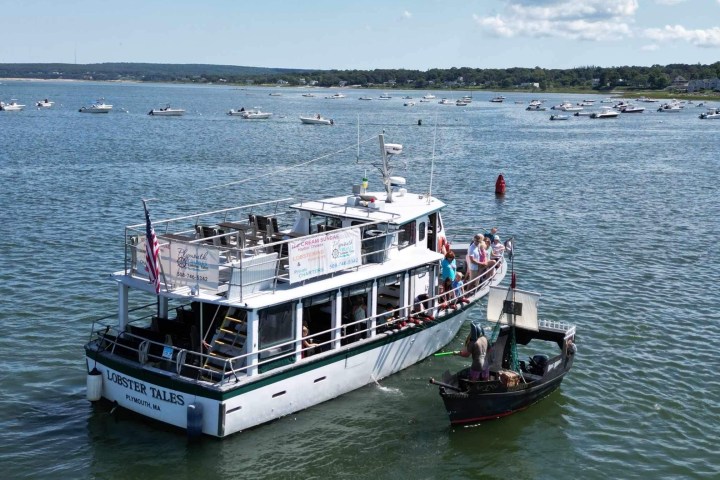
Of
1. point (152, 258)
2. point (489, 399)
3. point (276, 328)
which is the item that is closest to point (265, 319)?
point (276, 328)

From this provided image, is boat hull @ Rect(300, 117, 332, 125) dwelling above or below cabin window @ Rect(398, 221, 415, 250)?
above

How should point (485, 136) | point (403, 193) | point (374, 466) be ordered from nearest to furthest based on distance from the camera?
1. point (374, 466)
2. point (403, 193)
3. point (485, 136)

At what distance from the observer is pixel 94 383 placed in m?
17.9

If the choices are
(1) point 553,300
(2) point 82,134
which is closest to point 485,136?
(2) point 82,134

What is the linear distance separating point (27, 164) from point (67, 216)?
2436 centimetres

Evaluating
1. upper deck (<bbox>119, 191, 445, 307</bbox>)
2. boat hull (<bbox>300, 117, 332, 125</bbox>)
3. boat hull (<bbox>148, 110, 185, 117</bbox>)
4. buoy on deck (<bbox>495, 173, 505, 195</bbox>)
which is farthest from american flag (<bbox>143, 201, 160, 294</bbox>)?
boat hull (<bbox>148, 110, 185, 117</bbox>)

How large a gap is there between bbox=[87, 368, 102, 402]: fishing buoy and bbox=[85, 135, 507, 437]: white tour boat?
0.02 meters

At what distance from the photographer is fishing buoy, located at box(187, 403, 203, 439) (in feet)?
53.9

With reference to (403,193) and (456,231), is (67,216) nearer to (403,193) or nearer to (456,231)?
(456,231)

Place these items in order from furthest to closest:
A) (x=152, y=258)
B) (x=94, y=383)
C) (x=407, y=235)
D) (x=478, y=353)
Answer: (x=407, y=235) < (x=478, y=353) < (x=94, y=383) < (x=152, y=258)

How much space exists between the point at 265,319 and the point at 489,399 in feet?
18.4

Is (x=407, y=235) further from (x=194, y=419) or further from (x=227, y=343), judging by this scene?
(x=194, y=419)

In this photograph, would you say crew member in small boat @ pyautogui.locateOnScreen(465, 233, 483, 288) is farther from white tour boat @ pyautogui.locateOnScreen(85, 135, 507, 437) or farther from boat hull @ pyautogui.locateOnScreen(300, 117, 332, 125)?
boat hull @ pyautogui.locateOnScreen(300, 117, 332, 125)

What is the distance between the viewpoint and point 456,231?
4012 cm
